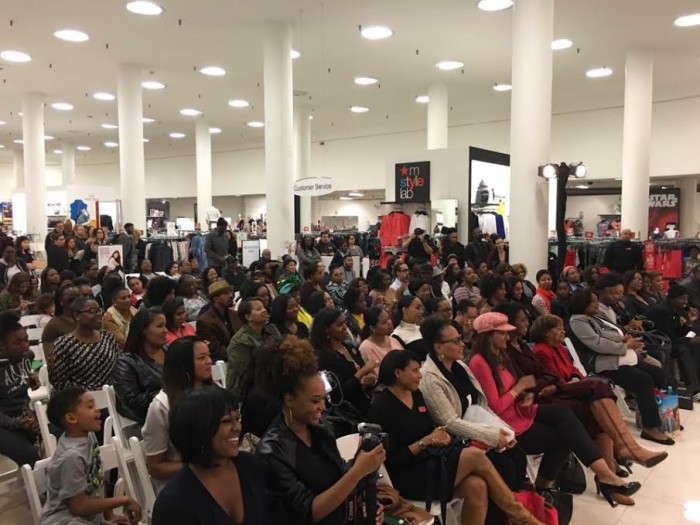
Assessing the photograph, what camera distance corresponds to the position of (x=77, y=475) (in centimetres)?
266

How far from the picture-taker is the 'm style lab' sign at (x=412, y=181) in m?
12.4

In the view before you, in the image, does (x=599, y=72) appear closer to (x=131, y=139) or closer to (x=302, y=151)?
(x=302, y=151)

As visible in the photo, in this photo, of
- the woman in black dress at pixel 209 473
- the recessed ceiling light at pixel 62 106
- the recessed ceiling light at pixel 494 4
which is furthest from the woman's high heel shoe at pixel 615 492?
the recessed ceiling light at pixel 62 106

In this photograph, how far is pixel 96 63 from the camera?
1209cm

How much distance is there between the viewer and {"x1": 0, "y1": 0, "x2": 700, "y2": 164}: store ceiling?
9.14m

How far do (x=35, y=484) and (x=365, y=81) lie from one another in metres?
12.1

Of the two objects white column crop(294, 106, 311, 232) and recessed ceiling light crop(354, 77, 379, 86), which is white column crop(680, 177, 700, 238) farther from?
white column crop(294, 106, 311, 232)

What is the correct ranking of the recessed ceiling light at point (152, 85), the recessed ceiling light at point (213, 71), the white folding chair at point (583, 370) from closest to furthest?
the white folding chair at point (583, 370), the recessed ceiling light at point (213, 71), the recessed ceiling light at point (152, 85)

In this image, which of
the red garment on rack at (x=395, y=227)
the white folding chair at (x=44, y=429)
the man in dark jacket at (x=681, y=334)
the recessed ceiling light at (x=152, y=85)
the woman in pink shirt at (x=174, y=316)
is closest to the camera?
the white folding chair at (x=44, y=429)

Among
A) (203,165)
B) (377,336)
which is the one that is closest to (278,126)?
(377,336)

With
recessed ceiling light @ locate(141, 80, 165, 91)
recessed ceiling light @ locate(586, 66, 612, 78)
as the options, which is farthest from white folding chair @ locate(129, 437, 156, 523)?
recessed ceiling light @ locate(141, 80, 165, 91)

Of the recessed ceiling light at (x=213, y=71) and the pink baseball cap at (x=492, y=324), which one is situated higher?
the recessed ceiling light at (x=213, y=71)

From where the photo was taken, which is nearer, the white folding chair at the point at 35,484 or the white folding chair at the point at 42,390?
the white folding chair at the point at 35,484

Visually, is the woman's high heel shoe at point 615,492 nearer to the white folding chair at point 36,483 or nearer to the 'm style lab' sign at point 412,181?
the white folding chair at point 36,483
